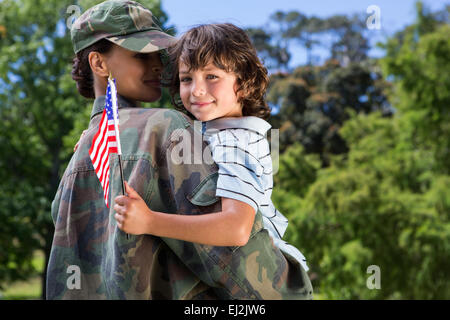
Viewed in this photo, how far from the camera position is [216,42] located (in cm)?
192

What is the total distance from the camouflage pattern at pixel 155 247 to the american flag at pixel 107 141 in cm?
4

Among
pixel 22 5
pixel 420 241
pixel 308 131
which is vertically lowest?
pixel 420 241

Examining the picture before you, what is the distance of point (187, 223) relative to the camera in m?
1.55

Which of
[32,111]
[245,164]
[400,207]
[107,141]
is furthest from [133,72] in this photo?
[32,111]

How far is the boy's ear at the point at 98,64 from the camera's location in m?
2.01

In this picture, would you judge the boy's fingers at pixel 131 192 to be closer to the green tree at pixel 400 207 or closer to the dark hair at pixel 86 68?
the dark hair at pixel 86 68

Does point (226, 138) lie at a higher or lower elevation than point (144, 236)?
higher

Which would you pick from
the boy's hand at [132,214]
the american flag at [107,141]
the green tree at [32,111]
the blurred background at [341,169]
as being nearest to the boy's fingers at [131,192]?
the boy's hand at [132,214]

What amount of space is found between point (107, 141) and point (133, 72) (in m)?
0.43

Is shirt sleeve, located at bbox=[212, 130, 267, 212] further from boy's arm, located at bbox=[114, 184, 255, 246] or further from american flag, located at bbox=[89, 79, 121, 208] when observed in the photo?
american flag, located at bbox=[89, 79, 121, 208]

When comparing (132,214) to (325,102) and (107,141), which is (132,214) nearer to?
(107,141)

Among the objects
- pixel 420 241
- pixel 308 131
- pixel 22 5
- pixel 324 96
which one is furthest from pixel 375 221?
pixel 22 5
